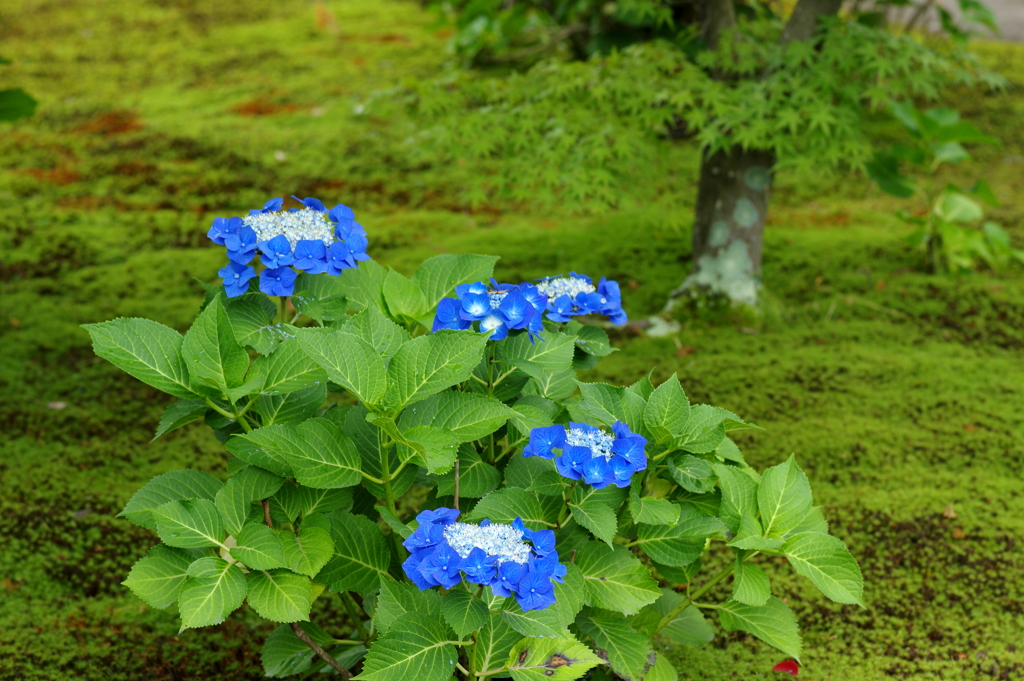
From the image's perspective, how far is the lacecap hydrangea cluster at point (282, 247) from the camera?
1435 mm

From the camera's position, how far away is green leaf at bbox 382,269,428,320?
155 cm

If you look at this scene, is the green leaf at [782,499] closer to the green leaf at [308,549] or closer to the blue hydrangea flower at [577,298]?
the blue hydrangea flower at [577,298]

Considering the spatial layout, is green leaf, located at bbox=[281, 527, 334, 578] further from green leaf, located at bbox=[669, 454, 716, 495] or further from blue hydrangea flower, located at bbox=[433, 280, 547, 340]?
green leaf, located at bbox=[669, 454, 716, 495]

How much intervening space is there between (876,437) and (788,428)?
0.37 metres

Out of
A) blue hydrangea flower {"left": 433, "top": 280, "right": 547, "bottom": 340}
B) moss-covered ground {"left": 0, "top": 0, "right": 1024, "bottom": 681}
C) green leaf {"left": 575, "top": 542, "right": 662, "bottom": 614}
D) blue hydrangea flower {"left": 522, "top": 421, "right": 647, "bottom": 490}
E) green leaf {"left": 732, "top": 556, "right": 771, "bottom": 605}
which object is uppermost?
blue hydrangea flower {"left": 433, "top": 280, "right": 547, "bottom": 340}

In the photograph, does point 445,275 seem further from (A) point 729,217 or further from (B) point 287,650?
(A) point 729,217

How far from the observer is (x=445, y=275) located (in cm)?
161

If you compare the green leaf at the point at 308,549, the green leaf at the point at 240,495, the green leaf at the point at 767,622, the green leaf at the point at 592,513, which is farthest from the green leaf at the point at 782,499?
the green leaf at the point at 240,495

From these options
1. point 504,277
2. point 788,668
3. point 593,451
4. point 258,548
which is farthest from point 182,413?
point 504,277

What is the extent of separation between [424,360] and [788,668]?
1420mm

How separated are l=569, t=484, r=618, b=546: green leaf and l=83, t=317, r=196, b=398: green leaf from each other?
710 mm

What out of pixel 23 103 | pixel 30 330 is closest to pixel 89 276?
pixel 30 330

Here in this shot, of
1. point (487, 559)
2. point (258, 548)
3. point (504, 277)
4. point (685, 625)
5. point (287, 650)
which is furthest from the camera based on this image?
point (504, 277)

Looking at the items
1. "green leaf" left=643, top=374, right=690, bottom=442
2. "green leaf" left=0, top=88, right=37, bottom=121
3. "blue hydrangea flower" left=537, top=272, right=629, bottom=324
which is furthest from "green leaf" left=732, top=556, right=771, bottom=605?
"green leaf" left=0, top=88, right=37, bottom=121
